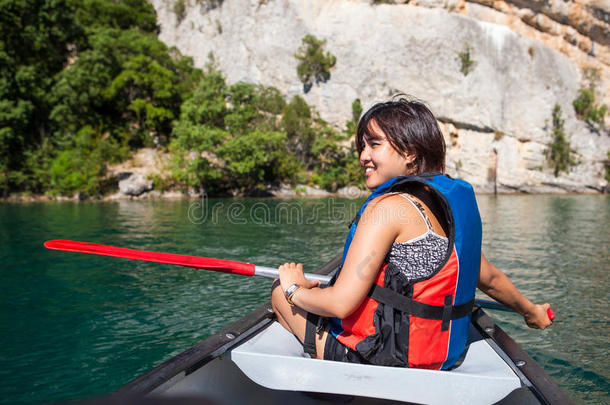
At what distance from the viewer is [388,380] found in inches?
58.7

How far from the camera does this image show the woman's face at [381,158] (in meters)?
1.65

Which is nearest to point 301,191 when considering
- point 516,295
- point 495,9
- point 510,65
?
point 510,65

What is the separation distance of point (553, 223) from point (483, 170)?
61.1ft

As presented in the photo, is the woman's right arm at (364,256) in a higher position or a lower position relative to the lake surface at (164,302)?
higher

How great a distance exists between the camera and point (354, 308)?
148 cm

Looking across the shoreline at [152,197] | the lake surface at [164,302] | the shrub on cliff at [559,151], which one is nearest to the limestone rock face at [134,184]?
the shoreline at [152,197]

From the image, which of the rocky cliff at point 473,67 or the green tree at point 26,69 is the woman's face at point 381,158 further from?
the rocky cliff at point 473,67

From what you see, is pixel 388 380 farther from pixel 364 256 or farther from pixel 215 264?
pixel 215 264

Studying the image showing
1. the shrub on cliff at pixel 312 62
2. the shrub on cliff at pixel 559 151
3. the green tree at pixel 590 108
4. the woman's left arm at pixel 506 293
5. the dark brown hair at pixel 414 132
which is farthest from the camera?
the shrub on cliff at pixel 312 62

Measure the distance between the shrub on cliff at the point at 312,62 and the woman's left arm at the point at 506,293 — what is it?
1154 inches

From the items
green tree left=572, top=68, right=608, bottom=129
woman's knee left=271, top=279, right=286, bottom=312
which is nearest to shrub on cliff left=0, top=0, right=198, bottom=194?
woman's knee left=271, top=279, right=286, bottom=312

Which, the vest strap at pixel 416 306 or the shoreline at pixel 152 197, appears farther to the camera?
the shoreline at pixel 152 197

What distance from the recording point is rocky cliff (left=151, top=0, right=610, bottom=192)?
28.2 m

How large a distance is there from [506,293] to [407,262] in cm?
82
